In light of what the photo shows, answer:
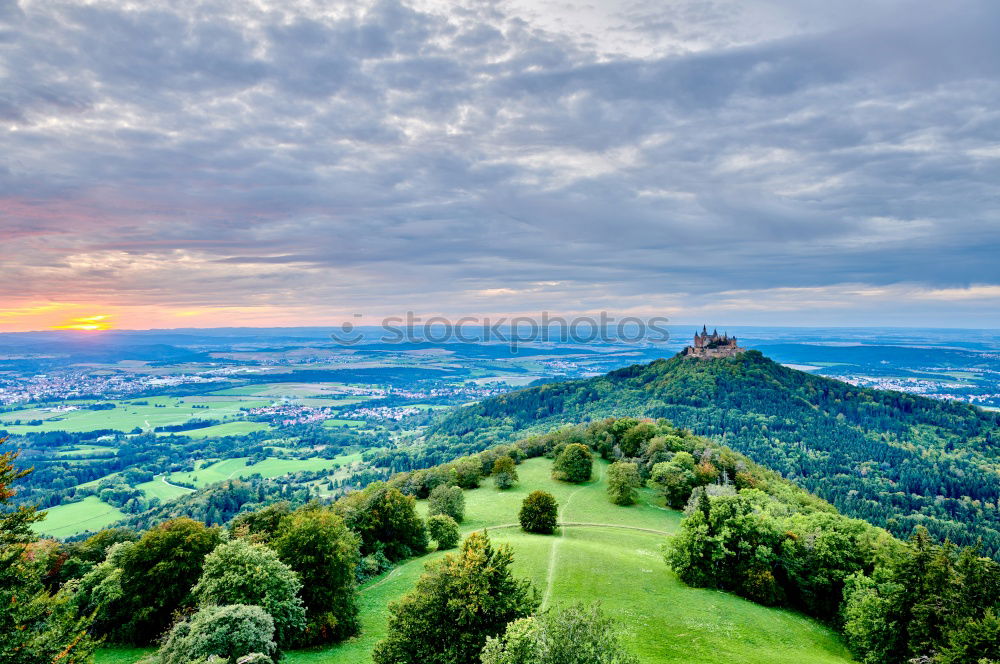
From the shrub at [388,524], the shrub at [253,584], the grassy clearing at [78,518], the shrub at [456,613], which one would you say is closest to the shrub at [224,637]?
the shrub at [253,584]

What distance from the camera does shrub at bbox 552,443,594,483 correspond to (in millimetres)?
80250

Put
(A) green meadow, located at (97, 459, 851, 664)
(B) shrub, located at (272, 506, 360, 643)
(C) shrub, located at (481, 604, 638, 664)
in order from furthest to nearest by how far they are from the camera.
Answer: (B) shrub, located at (272, 506, 360, 643), (A) green meadow, located at (97, 459, 851, 664), (C) shrub, located at (481, 604, 638, 664)

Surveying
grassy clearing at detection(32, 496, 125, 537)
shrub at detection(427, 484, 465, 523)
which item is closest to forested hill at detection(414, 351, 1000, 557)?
grassy clearing at detection(32, 496, 125, 537)

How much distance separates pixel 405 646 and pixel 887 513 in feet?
395

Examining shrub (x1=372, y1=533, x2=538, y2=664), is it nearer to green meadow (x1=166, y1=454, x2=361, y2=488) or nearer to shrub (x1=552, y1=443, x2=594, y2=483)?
shrub (x1=552, y1=443, x2=594, y2=483)

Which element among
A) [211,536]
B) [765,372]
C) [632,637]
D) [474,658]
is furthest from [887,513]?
[211,536]

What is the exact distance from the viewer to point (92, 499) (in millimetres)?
135875

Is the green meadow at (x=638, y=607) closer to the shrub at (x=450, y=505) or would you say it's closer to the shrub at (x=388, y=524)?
the shrub at (x=388, y=524)

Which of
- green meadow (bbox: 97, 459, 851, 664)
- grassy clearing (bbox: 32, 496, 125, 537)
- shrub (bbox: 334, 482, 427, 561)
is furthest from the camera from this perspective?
grassy clearing (bbox: 32, 496, 125, 537)

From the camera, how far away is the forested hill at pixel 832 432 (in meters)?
111

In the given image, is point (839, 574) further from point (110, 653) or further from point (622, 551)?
point (110, 653)

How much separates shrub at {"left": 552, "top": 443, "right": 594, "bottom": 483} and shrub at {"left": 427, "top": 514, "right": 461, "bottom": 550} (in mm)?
29539

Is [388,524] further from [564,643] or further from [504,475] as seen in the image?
[564,643]

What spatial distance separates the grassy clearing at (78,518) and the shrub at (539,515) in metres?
106
